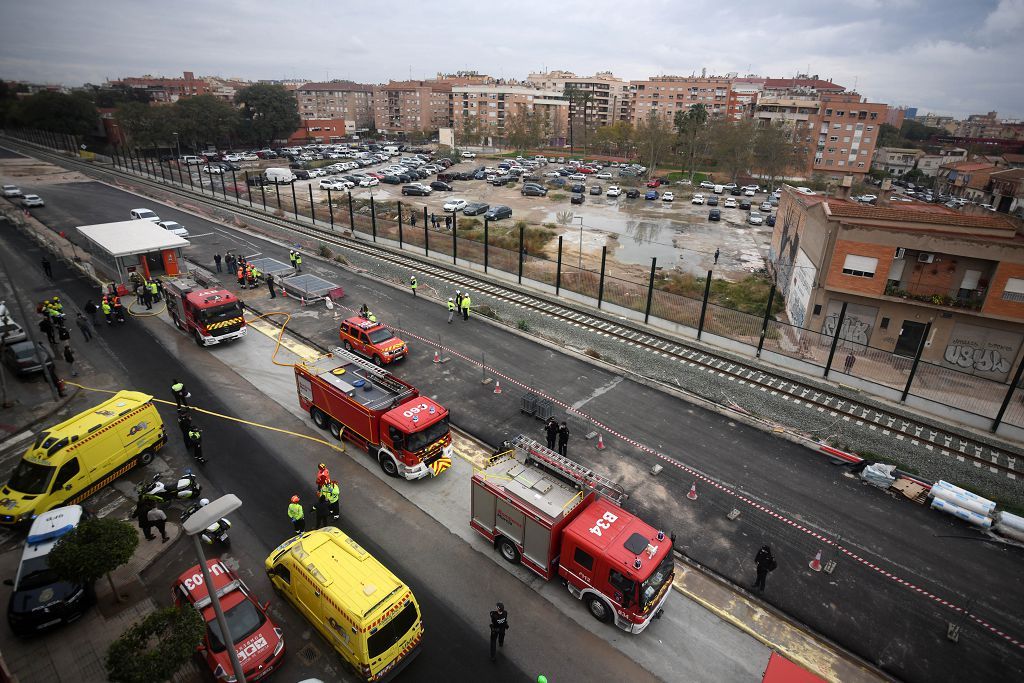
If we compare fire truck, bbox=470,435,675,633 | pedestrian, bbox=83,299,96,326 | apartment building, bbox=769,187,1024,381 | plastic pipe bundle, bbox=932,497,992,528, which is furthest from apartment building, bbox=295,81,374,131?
plastic pipe bundle, bbox=932,497,992,528

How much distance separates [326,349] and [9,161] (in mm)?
109281

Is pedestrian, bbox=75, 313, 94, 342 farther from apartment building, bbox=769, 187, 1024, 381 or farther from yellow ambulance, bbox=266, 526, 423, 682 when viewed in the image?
apartment building, bbox=769, 187, 1024, 381

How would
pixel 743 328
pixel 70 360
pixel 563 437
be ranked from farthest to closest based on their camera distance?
pixel 743 328
pixel 70 360
pixel 563 437

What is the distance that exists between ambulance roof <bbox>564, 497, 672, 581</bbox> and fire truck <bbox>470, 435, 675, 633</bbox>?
0.07 feet

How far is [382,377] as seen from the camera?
61.4 ft

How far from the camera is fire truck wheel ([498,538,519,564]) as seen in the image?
14.1m

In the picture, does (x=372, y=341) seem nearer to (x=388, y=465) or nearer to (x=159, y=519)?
(x=388, y=465)

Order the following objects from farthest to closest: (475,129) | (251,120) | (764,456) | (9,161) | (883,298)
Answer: (475,129), (251,120), (9,161), (883,298), (764,456)

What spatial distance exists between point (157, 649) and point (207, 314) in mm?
19050

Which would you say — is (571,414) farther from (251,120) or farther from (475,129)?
(475,129)

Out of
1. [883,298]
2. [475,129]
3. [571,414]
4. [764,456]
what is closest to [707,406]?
[764,456]

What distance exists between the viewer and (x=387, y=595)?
1079 centimetres

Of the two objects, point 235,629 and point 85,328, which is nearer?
point 235,629

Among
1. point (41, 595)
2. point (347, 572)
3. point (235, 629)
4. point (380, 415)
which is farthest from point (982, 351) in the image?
point (41, 595)
